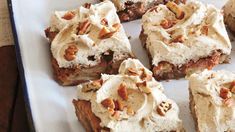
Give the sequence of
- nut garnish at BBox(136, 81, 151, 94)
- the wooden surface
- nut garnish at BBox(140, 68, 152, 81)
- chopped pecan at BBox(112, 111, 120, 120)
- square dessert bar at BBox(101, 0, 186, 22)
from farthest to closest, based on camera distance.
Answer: square dessert bar at BBox(101, 0, 186, 22)
the wooden surface
nut garnish at BBox(140, 68, 152, 81)
nut garnish at BBox(136, 81, 151, 94)
chopped pecan at BBox(112, 111, 120, 120)

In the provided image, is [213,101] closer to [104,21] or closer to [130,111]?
[130,111]

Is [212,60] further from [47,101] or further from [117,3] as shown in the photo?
[47,101]

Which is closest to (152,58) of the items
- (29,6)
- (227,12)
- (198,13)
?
(198,13)

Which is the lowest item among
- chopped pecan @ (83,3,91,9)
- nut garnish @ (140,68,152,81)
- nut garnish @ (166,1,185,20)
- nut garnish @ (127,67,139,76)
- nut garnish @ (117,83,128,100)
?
nut garnish @ (117,83,128,100)

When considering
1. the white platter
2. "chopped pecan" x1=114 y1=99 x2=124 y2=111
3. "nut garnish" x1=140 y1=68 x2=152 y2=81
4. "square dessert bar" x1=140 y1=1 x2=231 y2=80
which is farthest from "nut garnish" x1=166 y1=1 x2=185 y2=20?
"chopped pecan" x1=114 y1=99 x2=124 y2=111

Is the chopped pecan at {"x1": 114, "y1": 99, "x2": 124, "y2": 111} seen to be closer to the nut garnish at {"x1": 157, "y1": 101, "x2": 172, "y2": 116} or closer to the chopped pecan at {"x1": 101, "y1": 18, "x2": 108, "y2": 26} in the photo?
the nut garnish at {"x1": 157, "y1": 101, "x2": 172, "y2": 116}

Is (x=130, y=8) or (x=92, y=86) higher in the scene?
(x=130, y=8)

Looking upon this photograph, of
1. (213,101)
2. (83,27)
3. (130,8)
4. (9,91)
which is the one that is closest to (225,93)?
(213,101)
